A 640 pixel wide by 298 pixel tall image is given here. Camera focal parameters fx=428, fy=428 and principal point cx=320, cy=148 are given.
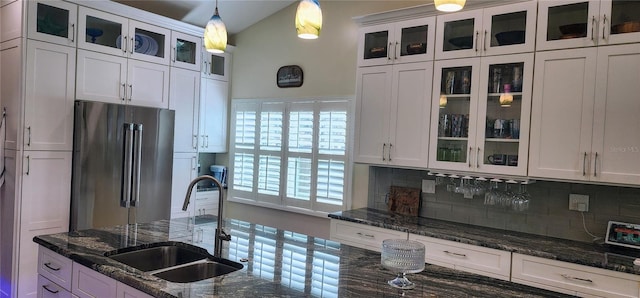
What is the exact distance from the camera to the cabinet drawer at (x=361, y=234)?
327 centimetres

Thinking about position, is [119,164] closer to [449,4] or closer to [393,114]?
[393,114]

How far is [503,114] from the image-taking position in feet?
10.1

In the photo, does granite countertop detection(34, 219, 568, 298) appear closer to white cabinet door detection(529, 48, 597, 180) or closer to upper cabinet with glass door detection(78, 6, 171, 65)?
white cabinet door detection(529, 48, 597, 180)

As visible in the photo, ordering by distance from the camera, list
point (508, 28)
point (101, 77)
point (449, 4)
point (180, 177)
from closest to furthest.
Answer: point (449, 4)
point (508, 28)
point (101, 77)
point (180, 177)

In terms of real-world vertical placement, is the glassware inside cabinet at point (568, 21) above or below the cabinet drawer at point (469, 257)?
above

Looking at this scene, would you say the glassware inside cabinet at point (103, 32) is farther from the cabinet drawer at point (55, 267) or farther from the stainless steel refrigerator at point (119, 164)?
the cabinet drawer at point (55, 267)

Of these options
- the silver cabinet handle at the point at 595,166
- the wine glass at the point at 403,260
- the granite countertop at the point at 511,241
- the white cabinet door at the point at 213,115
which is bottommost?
the granite countertop at the point at 511,241

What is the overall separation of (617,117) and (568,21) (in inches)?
27.8

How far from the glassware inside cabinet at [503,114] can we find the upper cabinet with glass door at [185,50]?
302 cm

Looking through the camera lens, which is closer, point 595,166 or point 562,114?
point 595,166

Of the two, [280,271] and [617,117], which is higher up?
[617,117]

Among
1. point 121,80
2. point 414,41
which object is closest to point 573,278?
point 414,41

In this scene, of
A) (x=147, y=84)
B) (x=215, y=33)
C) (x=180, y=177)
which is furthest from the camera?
(x=180, y=177)

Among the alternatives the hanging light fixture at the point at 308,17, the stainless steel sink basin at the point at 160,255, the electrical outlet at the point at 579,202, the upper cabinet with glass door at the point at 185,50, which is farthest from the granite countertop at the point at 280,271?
the upper cabinet with glass door at the point at 185,50
